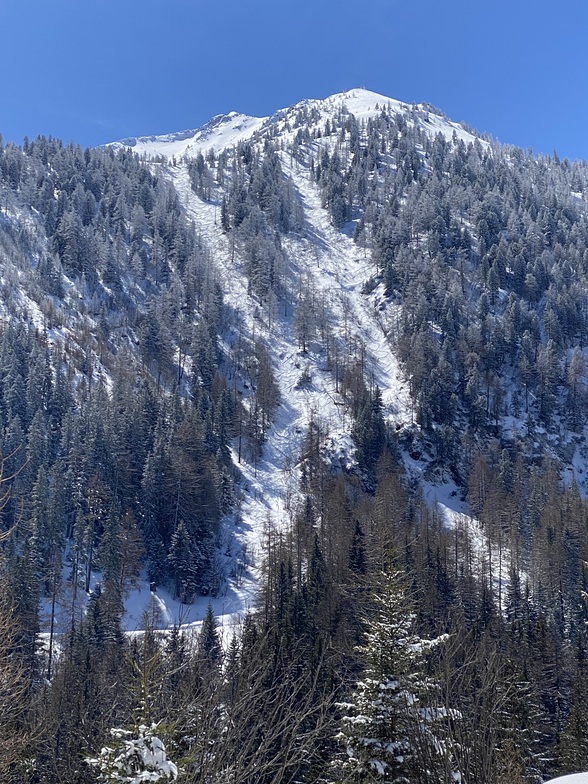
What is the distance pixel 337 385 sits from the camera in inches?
4641

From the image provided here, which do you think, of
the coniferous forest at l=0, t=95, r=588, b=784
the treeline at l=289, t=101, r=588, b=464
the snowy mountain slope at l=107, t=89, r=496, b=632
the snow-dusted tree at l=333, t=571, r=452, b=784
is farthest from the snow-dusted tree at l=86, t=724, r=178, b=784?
the treeline at l=289, t=101, r=588, b=464

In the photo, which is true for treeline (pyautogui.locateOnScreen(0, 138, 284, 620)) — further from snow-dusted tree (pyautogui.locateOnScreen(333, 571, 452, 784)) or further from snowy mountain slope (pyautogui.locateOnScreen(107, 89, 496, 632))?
snow-dusted tree (pyautogui.locateOnScreen(333, 571, 452, 784))

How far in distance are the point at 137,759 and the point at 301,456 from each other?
9254cm

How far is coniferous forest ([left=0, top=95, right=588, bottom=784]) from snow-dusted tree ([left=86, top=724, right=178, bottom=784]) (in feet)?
0.13

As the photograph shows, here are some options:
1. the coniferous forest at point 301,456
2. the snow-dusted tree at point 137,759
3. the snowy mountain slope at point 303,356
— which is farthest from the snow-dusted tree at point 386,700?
the snowy mountain slope at point 303,356

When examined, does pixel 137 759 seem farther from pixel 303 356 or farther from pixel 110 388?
pixel 303 356

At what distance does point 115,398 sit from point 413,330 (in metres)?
66.9

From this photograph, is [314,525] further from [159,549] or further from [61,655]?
Result: [61,655]

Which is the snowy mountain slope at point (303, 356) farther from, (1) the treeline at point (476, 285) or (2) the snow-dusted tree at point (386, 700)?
(2) the snow-dusted tree at point (386, 700)

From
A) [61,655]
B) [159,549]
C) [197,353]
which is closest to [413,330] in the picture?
[197,353]

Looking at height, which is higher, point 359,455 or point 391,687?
point 359,455

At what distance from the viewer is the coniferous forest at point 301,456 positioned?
48.7ft

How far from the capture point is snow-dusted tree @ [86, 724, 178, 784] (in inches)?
286

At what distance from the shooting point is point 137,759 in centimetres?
770
